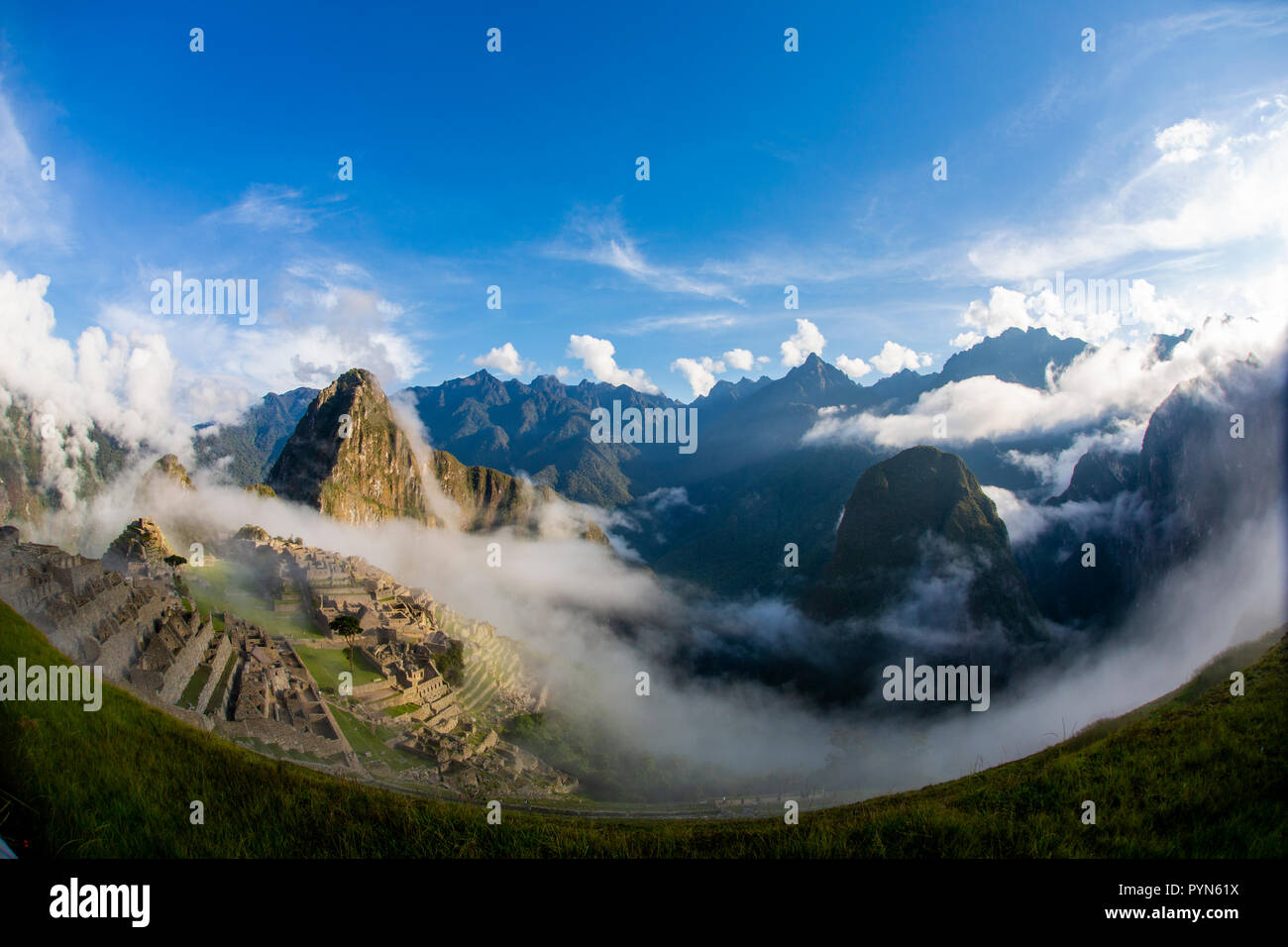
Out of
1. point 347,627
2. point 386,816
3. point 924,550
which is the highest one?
point 386,816

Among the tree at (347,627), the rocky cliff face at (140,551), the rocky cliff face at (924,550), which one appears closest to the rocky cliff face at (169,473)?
the rocky cliff face at (140,551)

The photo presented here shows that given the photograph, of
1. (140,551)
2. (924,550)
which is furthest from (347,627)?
(924,550)

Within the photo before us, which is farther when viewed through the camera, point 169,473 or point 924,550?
point 924,550

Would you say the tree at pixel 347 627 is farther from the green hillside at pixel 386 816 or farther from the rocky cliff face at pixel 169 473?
the rocky cliff face at pixel 169 473

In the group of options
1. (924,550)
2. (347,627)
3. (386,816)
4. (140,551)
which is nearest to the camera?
(386,816)

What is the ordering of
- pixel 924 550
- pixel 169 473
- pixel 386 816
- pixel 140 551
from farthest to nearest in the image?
pixel 924 550, pixel 169 473, pixel 140 551, pixel 386 816

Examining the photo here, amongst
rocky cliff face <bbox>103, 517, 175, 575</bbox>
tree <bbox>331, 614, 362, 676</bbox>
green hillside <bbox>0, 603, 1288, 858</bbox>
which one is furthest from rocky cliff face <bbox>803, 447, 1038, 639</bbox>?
rocky cliff face <bbox>103, 517, 175, 575</bbox>

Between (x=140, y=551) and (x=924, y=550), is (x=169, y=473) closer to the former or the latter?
(x=140, y=551)
